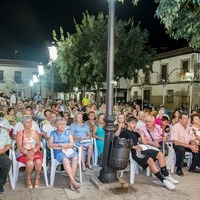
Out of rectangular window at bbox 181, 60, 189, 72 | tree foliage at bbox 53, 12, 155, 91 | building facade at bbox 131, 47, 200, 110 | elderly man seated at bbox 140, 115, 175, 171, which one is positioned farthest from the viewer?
rectangular window at bbox 181, 60, 189, 72

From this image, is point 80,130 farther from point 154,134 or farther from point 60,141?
point 154,134

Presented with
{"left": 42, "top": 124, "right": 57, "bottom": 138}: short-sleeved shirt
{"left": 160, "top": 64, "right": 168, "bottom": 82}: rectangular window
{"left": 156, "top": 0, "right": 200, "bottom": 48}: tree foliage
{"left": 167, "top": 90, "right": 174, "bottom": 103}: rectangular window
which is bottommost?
{"left": 42, "top": 124, "right": 57, "bottom": 138}: short-sleeved shirt

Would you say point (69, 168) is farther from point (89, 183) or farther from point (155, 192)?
point (155, 192)

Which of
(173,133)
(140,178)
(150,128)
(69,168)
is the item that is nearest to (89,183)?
(69,168)

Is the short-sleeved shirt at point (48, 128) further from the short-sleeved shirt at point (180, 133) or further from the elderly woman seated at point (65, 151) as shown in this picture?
the short-sleeved shirt at point (180, 133)

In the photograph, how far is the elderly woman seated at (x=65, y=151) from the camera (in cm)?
535

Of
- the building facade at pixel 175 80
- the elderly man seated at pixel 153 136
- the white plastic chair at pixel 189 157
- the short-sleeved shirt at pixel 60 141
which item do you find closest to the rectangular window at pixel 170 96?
the building facade at pixel 175 80

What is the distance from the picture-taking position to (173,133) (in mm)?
6887

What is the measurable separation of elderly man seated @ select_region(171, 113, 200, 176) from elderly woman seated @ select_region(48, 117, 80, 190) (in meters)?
2.41

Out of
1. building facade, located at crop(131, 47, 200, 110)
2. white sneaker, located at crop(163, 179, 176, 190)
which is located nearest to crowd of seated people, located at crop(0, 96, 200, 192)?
white sneaker, located at crop(163, 179, 176, 190)

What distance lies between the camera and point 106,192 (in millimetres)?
5254

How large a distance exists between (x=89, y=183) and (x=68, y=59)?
521 inches

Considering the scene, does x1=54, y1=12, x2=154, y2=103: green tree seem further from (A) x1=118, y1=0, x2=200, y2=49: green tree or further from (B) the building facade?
(B) the building facade

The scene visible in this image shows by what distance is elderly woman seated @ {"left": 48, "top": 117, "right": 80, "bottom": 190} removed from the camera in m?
5.35
